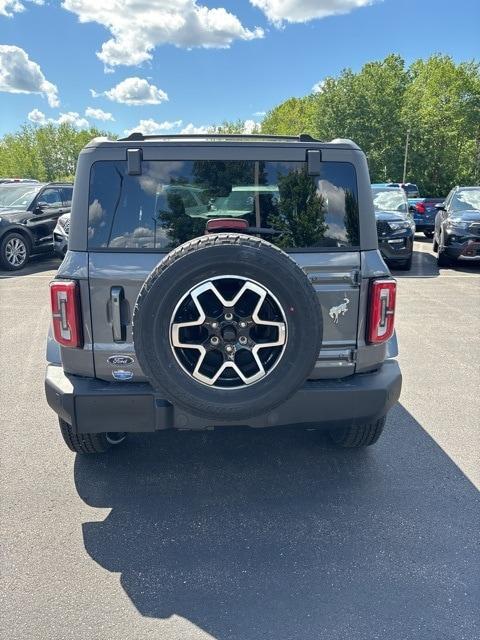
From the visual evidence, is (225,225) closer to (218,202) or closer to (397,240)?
(218,202)

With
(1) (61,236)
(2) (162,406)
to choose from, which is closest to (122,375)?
(2) (162,406)

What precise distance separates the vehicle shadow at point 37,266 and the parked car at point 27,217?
196 mm

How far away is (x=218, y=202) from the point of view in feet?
8.93

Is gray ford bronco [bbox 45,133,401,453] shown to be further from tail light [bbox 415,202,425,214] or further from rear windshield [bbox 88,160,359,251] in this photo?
tail light [bbox 415,202,425,214]

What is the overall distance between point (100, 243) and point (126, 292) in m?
0.31

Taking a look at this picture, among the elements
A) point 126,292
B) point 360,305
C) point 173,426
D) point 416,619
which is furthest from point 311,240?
point 416,619

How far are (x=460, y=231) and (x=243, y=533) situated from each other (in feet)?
30.8

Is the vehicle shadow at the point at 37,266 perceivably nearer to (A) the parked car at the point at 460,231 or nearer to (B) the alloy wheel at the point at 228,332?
(A) the parked car at the point at 460,231

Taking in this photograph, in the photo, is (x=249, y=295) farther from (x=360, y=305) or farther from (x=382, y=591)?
(x=382, y=591)

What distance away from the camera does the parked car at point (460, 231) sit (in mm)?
10266

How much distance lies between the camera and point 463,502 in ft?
9.51

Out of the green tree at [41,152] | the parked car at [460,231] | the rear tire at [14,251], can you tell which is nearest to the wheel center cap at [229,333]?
the parked car at [460,231]

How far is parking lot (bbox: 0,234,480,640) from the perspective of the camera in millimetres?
2123

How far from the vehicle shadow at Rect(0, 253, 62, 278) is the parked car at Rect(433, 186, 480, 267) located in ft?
27.7
